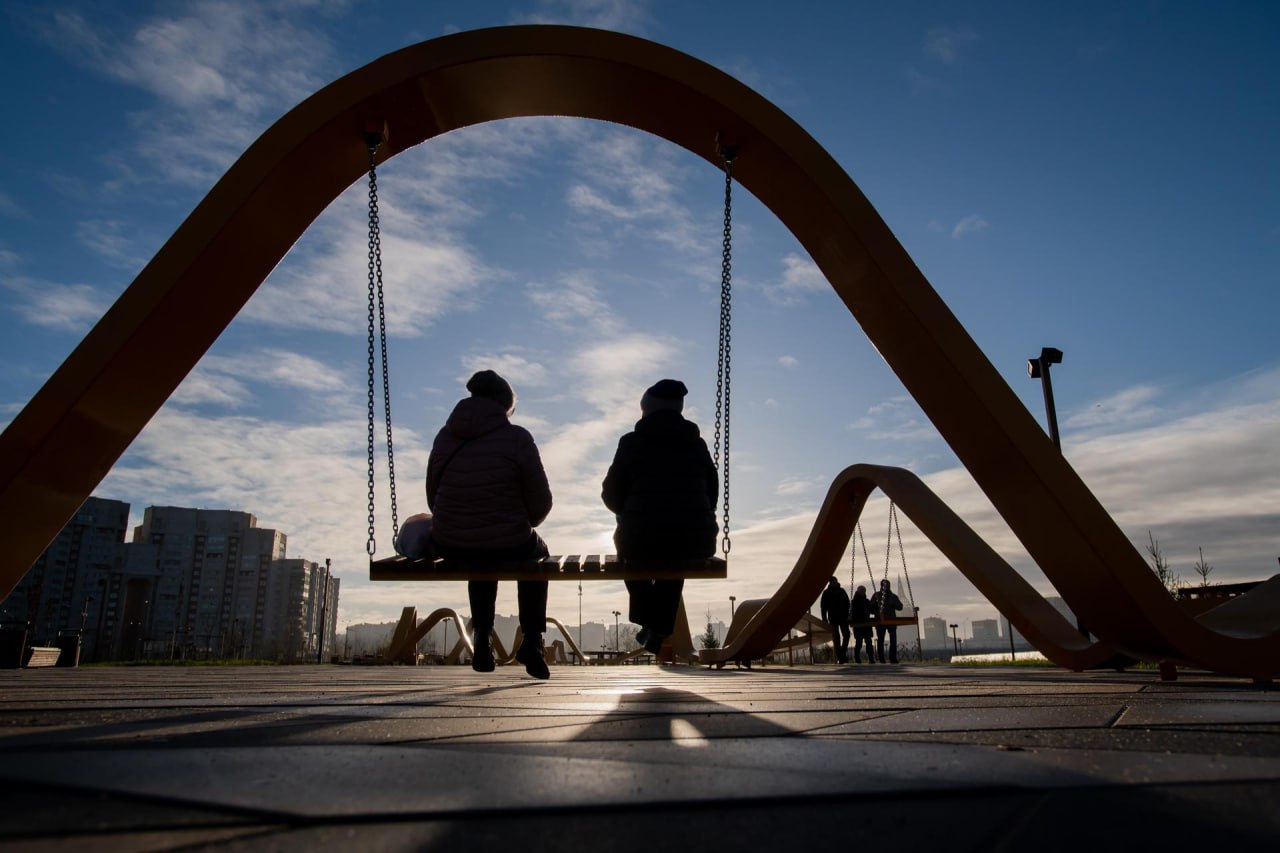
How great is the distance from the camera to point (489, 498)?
6.03m

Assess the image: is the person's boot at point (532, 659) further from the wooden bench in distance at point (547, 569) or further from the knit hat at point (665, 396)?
the knit hat at point (665, 396)

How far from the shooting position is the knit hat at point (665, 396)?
667 cm

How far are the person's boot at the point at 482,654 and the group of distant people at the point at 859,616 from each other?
42.0ft

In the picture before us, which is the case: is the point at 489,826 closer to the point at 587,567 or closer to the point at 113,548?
the point at 587,567

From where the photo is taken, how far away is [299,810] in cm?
111

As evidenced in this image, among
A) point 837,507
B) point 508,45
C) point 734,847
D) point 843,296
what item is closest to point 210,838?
point 734,847

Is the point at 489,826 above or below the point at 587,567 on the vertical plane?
Answer: below

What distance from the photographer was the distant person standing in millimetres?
19438

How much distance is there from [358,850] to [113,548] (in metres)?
115

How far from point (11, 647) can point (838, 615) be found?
51.0 ft

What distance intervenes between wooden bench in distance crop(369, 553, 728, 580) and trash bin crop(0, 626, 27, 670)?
1094cm

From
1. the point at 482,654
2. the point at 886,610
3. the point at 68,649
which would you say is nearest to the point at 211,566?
the point at 68,649

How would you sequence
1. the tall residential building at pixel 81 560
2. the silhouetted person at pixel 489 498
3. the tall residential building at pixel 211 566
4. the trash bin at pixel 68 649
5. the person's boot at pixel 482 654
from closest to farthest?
the silhouetted person at pixel 489 498 → the person's boot at pixel 482 654 → the trash bin at pixel 68 649 → the tall residential building at pixel 81 560 → the tall residential building at pixel 211 566

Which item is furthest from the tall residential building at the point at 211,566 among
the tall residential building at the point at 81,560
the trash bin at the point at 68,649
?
the trash bin at the point at 68,649
